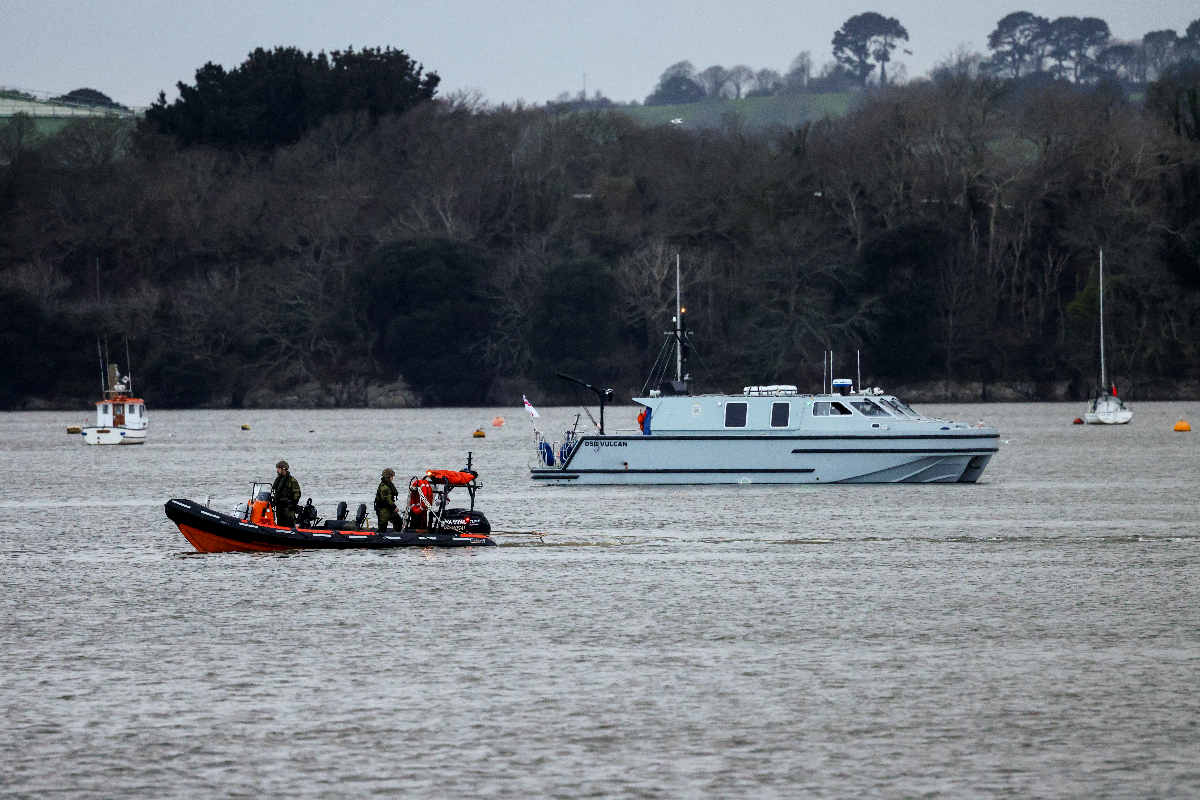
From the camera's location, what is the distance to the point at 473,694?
19.3m

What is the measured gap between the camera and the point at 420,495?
108ft

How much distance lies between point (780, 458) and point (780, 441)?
0.48m

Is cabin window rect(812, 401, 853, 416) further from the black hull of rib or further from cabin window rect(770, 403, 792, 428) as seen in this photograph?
the black hull of rib

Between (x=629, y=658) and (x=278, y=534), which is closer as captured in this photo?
(x=629, y=658)

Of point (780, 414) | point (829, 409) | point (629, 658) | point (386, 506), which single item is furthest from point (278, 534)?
point (829, 409)

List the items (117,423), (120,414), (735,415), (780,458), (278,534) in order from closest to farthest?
(278,534) → (735,415) → (780,458) → (117,423) → (120,414)

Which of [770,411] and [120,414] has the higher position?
[770,411]

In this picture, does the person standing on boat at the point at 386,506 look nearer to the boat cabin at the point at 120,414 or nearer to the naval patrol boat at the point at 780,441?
the naval patrol boat at the point at 780,441

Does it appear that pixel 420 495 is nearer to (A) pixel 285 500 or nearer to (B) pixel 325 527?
(B) pixel 325 527

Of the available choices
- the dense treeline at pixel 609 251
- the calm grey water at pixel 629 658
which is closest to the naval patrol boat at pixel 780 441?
the calm grey water at pixel 629 658

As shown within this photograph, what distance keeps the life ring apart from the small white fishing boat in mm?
53355

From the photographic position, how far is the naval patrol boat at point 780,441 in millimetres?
46594

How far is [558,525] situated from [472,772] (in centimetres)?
2334

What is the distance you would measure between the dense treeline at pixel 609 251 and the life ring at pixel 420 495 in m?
94.2
